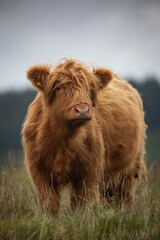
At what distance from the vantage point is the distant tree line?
50938 mm

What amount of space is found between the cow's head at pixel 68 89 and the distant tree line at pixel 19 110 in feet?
134

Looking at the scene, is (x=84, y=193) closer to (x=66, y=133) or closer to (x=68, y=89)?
(x=66, y=133)

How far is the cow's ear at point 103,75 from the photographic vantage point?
8.54 meters

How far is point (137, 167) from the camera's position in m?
10.6

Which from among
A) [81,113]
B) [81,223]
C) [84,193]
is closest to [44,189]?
[84,193]

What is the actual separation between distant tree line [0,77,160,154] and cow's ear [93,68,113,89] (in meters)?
40.6

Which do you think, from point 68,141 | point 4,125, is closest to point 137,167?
point 68,141

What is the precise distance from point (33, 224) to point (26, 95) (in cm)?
4421

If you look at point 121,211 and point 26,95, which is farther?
point 26,95

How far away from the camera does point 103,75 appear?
28.1 feet

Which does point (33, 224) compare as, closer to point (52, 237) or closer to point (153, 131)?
point (52, 237)

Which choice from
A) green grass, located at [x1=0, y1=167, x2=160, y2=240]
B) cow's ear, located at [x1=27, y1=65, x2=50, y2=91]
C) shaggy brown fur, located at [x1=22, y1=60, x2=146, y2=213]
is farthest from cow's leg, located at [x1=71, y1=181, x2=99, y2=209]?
cow's ear, located at [x1=27, y1=65, x2=50, y2=91]

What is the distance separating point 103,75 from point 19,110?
44590 mm

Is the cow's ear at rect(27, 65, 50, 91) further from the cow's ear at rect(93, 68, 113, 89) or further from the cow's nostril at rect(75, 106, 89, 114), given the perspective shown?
the cow's nostril at rect(75, 106, 89, 114)
